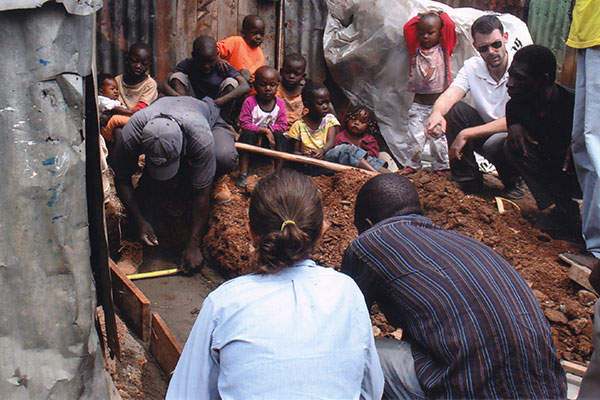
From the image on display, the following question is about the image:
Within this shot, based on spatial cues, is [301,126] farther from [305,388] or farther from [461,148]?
[305,388]

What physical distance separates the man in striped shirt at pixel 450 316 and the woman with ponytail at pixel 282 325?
35cm

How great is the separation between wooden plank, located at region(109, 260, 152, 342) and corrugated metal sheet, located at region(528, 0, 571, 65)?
5737 millimetres

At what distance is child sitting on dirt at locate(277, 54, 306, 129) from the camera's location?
6164 mm

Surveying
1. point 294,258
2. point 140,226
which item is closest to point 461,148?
point 140,226

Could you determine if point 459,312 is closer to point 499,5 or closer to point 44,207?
point 44,207

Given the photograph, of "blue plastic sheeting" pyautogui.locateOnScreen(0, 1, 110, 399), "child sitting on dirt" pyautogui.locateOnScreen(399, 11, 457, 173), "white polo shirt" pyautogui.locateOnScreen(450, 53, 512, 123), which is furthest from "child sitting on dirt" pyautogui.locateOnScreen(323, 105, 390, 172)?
"blue plastic sheeting" pyautogui.locateOnScreen(0, 1, 110, 399)

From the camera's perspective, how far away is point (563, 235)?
4559 mm

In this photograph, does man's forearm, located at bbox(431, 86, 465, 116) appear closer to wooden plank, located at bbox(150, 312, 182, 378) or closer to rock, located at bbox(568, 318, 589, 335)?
rock, located at bbox(568, 318, 589, 335)

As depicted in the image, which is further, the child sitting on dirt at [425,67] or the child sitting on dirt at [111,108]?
the child sitting on dirt at [425,67]

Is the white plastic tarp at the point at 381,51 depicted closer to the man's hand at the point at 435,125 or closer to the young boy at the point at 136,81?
the man's hand at the point at 435,125

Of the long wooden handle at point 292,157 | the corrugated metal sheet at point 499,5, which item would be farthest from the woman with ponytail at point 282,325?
the corrugated metal sheet at point 499,5

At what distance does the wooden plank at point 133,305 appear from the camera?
11.5 feet

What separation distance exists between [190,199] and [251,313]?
11.1 ft

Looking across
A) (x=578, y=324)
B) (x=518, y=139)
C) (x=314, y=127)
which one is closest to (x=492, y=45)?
(x=518, y=139)
